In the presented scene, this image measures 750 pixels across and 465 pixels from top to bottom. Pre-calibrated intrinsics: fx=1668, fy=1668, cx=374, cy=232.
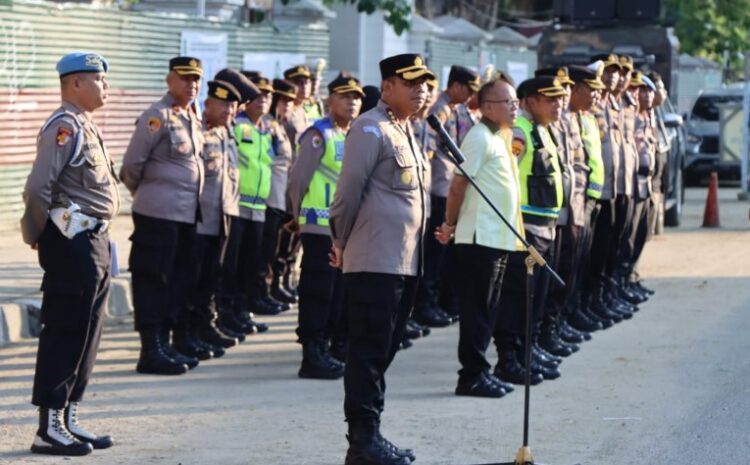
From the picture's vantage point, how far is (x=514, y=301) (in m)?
10.8

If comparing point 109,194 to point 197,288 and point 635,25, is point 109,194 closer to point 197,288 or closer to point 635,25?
point 197,288

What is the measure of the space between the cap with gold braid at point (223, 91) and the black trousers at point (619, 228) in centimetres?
393

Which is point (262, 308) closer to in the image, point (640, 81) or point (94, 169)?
point (640, 81)

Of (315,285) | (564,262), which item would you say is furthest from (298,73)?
(315,285)

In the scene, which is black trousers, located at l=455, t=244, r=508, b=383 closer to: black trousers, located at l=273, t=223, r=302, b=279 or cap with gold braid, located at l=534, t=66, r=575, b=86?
cap with gold braid, located at l=534, t=66, r=575, b=86

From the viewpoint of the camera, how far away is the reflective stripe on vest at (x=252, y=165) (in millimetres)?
12695

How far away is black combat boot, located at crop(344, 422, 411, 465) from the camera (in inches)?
320

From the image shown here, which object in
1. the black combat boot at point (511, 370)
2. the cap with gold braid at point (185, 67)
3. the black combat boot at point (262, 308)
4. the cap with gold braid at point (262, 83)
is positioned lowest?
the black combat boot at point (262, 308)

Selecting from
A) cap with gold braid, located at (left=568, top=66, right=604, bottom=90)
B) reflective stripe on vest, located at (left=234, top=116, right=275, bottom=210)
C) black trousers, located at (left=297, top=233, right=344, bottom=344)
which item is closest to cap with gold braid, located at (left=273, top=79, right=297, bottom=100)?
reflective stripe on vest, located at (left=234, top=116, right=275, bottom=210)

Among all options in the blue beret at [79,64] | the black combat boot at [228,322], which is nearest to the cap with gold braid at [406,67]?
the blue beret at [79,64]

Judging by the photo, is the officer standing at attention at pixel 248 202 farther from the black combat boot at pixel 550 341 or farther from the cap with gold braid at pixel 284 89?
the black combat boot at pixel 550 341

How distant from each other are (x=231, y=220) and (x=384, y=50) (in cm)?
1762

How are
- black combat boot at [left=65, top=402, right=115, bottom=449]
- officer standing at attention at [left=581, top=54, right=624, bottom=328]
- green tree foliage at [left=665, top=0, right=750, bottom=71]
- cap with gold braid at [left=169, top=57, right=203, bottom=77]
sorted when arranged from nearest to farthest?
black combat boot at [left=65, top=402, right=115, bottom=449] < cap with gold braid at [left=169, top=57, right=203, bottom=77] < officer standing at attention at [left=581, top=54, right=624, bottom=328] < green tree foliage at [left=665, top=0, right=750, bottom=71]

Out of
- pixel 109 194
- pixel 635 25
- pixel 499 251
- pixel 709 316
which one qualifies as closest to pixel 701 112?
pixel 635 25
